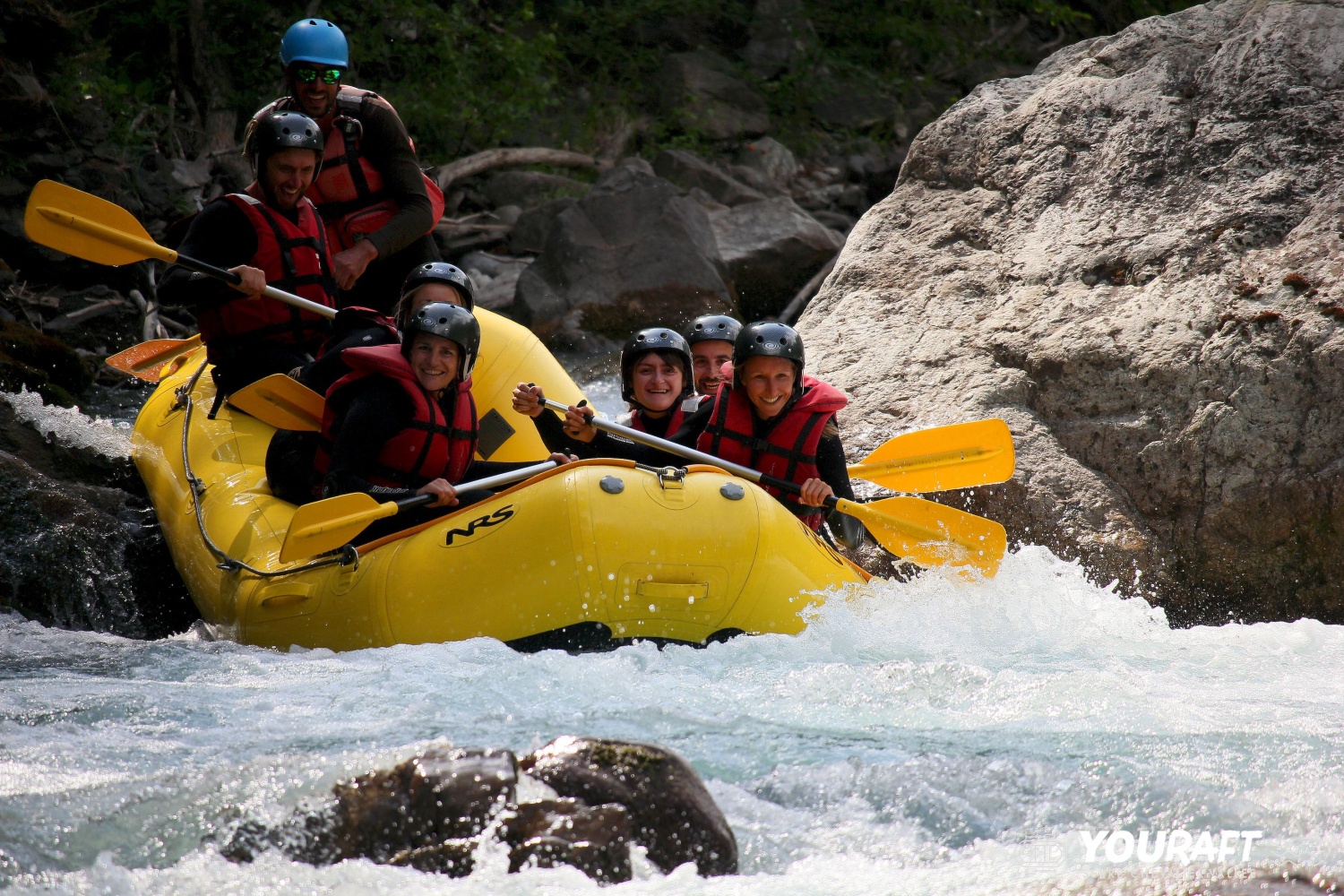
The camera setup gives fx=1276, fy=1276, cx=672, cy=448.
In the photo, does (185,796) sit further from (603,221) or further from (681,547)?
(603,221)

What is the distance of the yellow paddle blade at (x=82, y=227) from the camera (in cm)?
477

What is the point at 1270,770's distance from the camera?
281 centimetres

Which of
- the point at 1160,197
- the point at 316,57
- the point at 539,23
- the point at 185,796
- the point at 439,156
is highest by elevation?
the point at 539,23

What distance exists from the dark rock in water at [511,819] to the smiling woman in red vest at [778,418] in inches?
79.7

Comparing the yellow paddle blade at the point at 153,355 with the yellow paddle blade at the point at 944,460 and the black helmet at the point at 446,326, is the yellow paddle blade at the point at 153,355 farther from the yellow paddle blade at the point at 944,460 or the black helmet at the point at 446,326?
the yellow paddle blade at the point at 944,460

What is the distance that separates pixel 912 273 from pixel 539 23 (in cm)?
877

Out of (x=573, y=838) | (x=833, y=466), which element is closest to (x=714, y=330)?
(x=833, y=466)

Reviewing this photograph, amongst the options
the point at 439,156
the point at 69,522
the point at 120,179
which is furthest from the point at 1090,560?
the point at 439,156

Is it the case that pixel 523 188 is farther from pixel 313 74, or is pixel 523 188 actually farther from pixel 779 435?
pixel 779 435

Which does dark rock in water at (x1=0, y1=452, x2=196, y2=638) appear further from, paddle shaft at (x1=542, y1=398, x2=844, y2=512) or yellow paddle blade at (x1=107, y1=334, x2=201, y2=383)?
Answer: paddle shaft at (x1=542, y1=398, x2=844, y2=512)

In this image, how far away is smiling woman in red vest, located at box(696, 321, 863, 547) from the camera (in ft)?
14.2

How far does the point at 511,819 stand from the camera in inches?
90.7

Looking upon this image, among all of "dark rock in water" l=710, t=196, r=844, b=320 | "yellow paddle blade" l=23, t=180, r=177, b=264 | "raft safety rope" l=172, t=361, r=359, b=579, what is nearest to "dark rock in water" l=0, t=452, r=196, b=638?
"raft safety rope" l=172, t=361, r=359, b=579

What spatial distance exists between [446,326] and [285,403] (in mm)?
742
